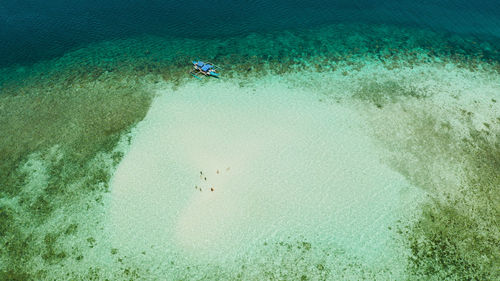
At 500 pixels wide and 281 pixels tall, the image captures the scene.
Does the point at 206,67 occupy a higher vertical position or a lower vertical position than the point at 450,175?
higher

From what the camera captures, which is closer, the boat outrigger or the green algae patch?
the green algae patch

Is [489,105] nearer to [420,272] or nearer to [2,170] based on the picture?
[420,272]

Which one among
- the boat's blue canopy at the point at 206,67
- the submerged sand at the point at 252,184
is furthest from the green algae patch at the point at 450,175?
the boat's blue canopy at the point at 206,67

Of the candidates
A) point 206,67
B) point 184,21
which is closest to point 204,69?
point 206,67

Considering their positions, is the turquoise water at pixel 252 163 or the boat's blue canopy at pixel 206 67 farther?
the boat's blue canopy at pixel 206 67

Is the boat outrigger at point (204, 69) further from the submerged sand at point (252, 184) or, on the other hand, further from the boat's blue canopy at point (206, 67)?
the submerged sand at point (252, 184)

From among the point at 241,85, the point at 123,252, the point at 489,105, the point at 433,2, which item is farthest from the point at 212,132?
the point at 433,2

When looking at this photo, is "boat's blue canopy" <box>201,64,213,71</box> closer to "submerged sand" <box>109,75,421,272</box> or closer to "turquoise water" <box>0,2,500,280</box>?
"turquoise water" <box>0,2,500,280</box>

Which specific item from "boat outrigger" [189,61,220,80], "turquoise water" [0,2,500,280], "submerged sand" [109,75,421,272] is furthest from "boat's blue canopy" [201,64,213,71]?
"submerged sand" [109,75,421,272]

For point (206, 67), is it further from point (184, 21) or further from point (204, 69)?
point (184, 21)
